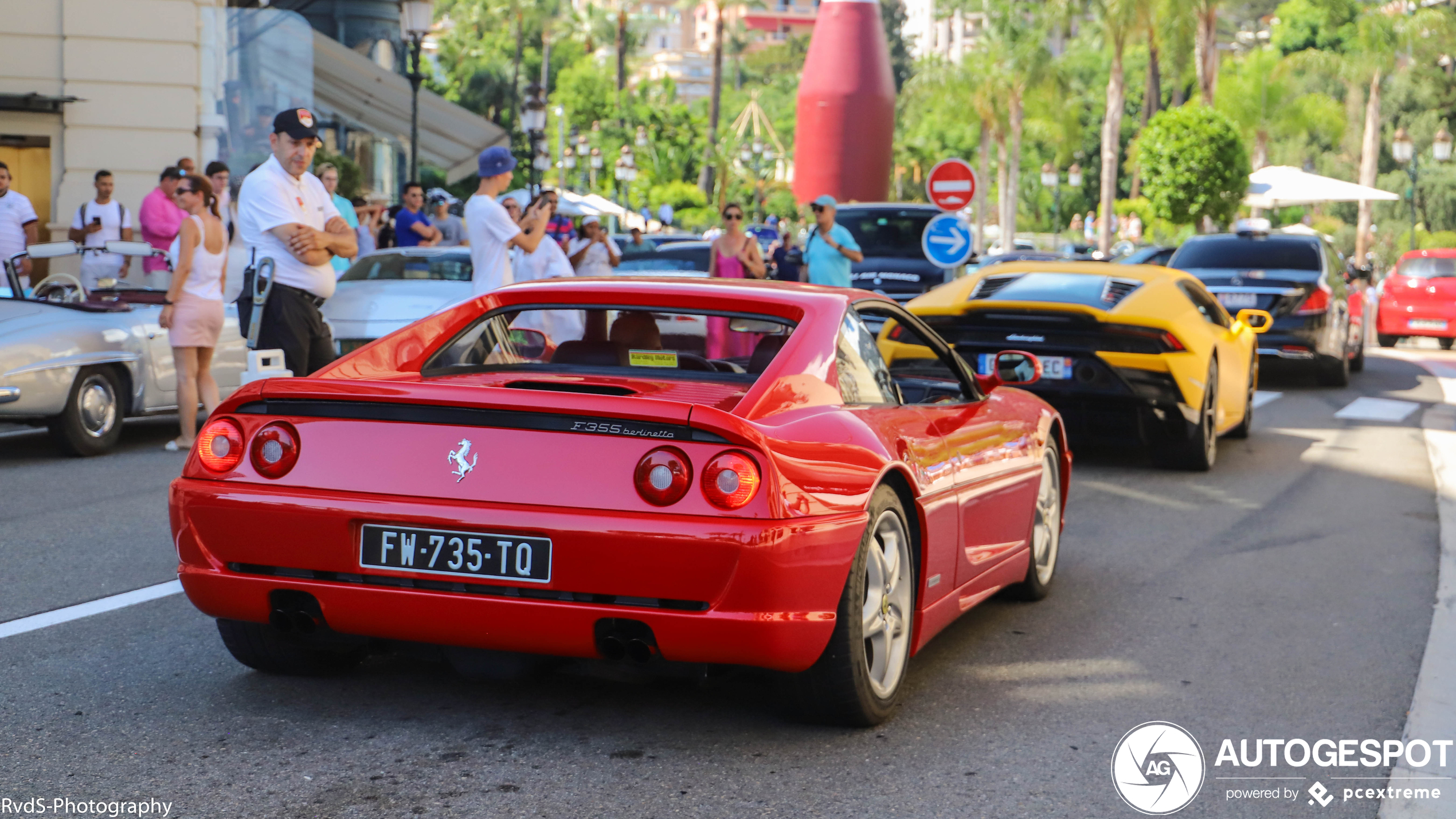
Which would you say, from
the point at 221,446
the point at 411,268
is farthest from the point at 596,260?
the point at 221,446

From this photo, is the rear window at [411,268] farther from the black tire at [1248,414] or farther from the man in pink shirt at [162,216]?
the black tire at [1248,414]

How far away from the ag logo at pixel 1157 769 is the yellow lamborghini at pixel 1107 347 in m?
5.45

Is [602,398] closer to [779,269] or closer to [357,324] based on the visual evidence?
[357,324]

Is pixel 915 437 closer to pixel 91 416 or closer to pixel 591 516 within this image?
pixel 591 516

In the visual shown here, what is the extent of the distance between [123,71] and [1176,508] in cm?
1461

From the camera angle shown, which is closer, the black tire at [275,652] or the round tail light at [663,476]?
the round tail light at [663,476]

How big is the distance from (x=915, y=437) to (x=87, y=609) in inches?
119

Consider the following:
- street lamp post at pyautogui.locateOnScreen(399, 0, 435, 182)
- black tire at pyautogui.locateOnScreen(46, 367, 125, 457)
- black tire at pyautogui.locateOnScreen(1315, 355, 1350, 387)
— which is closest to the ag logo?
black tire at pyautogui.locateOnScreen(46, 367, 125, 457)

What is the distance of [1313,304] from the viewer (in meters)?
17.1

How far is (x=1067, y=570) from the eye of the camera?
7.19m

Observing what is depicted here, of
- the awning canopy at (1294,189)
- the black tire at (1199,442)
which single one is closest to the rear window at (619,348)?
the black tire at (1199,442)

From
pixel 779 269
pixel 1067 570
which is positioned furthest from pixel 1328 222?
pixel 1067 570

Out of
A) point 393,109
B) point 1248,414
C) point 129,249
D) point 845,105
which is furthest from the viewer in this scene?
point 845,105

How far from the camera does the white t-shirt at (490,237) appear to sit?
380 inches
